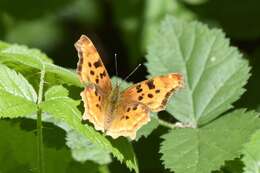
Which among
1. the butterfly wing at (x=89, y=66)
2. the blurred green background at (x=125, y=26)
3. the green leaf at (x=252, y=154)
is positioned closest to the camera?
the butterfly wing at (x=89, y=66)

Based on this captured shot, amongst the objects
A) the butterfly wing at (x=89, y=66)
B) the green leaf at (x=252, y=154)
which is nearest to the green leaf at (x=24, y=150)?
the butterfly wing at (x=89, y=66)

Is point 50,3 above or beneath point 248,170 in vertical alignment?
above

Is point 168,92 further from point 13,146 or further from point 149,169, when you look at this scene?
point 149,169

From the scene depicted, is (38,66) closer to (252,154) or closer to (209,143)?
(209,143)

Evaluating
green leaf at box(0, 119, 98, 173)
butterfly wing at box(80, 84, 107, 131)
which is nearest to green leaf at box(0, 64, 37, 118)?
butterfly wing at box(80, 84, 107, 131)

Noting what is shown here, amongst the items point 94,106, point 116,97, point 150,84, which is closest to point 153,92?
point 150,84

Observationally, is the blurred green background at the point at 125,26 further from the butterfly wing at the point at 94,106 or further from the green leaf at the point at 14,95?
the green leaf at the point at 14,95

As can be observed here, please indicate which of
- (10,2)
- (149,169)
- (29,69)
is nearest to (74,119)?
(29,69)
